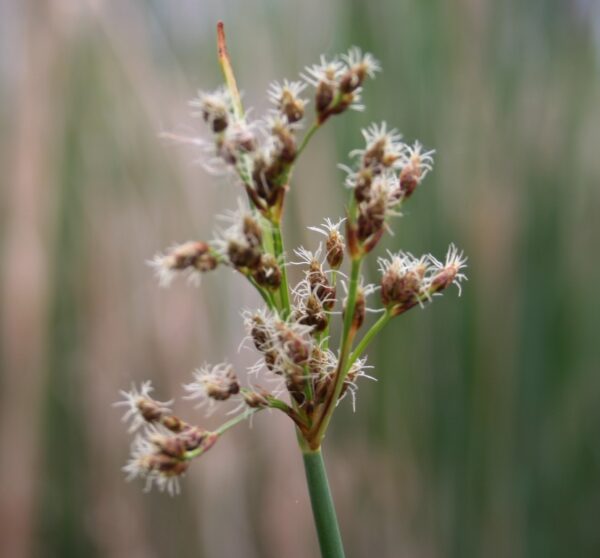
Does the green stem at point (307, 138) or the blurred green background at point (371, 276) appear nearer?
the green stem at point (307, 138)

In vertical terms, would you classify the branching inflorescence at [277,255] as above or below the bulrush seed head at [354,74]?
below

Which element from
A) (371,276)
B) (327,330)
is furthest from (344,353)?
(371,276)

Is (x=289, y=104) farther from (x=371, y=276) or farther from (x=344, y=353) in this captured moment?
(x=371, y=276)

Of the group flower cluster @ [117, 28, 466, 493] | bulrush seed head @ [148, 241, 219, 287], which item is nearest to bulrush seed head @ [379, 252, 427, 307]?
flower cluster @ [117, 28, 466, 493]

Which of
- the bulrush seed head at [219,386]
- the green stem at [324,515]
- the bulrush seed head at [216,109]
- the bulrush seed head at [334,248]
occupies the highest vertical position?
the bulrush seed head at [216,109]

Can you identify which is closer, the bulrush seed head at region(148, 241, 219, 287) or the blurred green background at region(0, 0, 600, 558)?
the bulrush seed head at region(148, 241, 219, 287)

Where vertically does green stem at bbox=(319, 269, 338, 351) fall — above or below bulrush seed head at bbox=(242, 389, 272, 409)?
above

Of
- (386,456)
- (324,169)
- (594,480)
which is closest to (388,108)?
(324,169)

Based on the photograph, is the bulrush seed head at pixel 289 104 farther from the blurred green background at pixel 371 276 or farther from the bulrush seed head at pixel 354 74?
the blurred green background at pixel 371 276

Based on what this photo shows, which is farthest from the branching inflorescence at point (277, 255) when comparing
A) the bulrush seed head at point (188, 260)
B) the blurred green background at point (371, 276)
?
the blurred green background at point (371, 276)

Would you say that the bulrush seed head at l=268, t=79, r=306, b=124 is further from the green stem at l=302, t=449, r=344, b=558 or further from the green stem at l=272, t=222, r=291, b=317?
the green stem at l=302, t=449, r=344, b=558
